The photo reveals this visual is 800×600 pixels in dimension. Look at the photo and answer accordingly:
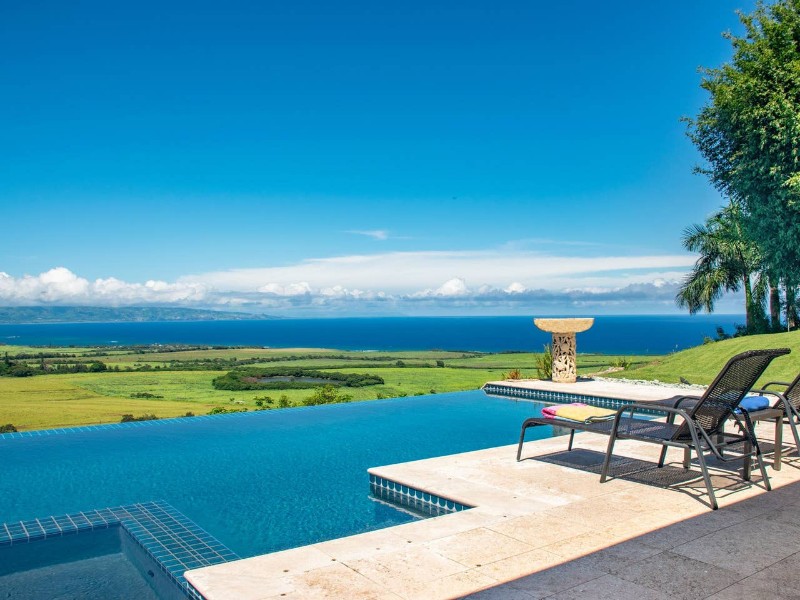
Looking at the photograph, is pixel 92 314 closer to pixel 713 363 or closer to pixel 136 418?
pixel 136 418

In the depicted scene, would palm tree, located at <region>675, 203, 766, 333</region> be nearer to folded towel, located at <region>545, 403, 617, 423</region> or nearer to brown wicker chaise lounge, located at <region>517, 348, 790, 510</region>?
folded towel, located at <region>545, 403, 617, 423</region>

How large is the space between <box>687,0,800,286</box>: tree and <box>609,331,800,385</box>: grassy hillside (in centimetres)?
171

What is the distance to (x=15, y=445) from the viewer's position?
822 cm

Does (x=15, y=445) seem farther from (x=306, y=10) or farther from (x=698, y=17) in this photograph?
(x=698, y=17)

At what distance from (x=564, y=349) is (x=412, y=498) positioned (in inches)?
326

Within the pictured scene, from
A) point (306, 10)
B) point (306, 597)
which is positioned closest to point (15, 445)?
point (306, 597)

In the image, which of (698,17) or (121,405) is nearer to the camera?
(121,405)

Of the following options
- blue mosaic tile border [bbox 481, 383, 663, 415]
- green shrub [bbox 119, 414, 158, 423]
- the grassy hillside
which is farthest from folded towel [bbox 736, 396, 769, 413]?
green shrub [bbox 119, 414, 158, 423]

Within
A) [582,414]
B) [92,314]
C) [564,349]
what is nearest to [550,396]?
[564,349]

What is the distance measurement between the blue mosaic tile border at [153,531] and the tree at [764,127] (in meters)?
14.0

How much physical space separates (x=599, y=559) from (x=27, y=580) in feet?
12.1

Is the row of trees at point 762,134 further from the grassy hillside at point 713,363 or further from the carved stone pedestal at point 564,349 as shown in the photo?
the carved stone pedestal at point 564,349

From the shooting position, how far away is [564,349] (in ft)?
40.9

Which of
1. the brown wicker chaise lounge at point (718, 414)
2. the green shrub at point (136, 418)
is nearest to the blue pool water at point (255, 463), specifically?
the green shrub at point (136, 418)
